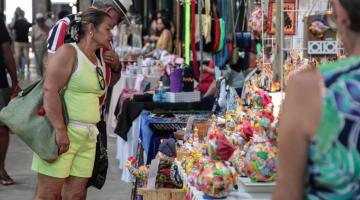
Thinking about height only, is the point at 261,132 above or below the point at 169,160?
above

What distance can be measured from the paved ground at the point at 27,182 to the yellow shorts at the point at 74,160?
2.50 meters

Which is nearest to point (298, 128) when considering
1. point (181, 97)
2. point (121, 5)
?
point (121, 5)

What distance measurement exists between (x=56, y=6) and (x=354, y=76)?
36.8 m

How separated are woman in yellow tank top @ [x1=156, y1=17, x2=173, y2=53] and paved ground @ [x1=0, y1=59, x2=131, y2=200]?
3.76 meters

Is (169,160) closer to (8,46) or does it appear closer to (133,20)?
(8,46)

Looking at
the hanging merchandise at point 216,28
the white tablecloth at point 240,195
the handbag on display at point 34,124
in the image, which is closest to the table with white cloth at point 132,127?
the hanging merchandise at point 216,28

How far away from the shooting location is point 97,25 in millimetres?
4406

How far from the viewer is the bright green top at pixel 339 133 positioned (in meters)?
1.92

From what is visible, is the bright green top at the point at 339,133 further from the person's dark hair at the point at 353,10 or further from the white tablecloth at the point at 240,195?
the white tablecloth at the point at 240,195

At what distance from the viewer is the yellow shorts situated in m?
4.30

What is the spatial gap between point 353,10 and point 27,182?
6.07 meters

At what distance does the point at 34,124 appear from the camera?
4.30m

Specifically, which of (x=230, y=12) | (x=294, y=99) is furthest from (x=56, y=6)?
(x=294, y=99)

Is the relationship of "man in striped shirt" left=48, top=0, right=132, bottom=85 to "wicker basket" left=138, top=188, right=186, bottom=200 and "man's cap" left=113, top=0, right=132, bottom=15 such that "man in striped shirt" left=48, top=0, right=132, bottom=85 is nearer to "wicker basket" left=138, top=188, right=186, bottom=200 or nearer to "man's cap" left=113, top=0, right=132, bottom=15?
"man's cap" left=113, top=0, right=132, bottom=15
